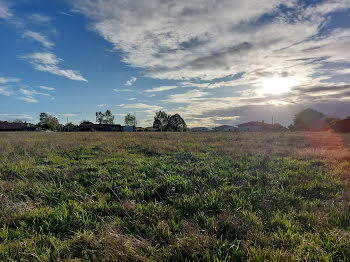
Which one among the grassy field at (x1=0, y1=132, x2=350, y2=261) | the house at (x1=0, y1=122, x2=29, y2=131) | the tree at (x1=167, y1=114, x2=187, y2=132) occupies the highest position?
the tree at (x1=167, y1=114, x2=187, y2=132)

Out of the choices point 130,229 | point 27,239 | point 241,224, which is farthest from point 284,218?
point 27,239

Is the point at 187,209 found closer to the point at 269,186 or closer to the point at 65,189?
the point at 269,186

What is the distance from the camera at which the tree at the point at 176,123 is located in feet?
337

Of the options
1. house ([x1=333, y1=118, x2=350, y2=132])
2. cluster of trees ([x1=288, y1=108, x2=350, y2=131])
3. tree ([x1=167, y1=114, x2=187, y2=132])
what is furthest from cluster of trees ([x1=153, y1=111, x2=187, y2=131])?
house ([x1=333, y1=118, x2=350, y2=132])

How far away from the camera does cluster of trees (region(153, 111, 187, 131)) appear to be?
10344cm

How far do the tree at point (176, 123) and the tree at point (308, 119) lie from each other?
4939cm

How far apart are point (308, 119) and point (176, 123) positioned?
56698 millimetres

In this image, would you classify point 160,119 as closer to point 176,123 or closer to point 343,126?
point 176,123

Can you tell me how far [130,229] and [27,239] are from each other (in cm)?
149

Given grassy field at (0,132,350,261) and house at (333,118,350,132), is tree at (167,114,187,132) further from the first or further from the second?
grassy field at (0,132,350,261)

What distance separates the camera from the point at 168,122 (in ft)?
355

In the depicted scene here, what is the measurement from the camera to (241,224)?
3.29 m

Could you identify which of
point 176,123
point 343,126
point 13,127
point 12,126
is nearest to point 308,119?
point 343,126

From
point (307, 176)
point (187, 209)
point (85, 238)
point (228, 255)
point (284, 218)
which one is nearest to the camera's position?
point (228, 255)
